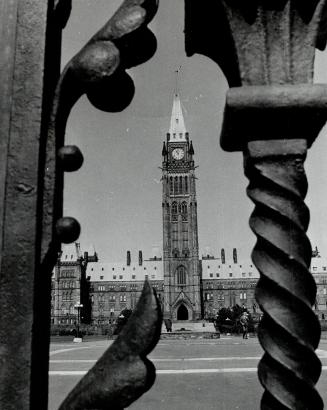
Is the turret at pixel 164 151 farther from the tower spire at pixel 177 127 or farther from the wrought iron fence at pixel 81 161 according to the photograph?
the wrought iron fence at pixel 81 161

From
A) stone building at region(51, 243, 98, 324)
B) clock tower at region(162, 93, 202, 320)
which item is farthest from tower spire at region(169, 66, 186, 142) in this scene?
stone building at region(51, 243, 98, 324)

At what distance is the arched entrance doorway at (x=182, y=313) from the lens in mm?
74688

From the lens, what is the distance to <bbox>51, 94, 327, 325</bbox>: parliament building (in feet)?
243

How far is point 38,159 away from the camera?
80 cm

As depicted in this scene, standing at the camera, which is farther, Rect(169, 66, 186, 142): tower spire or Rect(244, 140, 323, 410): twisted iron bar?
Rect(169, 66, 186, 142): tower spire

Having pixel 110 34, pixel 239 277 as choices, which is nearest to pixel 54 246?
pixel 110 34

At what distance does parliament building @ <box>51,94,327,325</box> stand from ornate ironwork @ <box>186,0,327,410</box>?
2698 inches

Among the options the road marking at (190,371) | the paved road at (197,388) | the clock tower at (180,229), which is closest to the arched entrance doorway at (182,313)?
the clock tower at (180,229)

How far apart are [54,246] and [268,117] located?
0.45m

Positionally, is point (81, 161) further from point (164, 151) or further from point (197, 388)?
point (164, 151)

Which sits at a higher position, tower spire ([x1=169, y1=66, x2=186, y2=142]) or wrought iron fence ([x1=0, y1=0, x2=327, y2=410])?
→ tower spire ([x1=169, y1=66, x2=186, y2=142])

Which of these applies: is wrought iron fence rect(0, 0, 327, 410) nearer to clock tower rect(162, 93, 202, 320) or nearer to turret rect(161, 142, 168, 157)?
clock tower rect(162, 93, 202, 320)

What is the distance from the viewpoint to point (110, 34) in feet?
2.70

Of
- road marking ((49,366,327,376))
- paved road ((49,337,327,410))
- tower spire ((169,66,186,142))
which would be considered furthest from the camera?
tower spire ((169,66,186,142))
